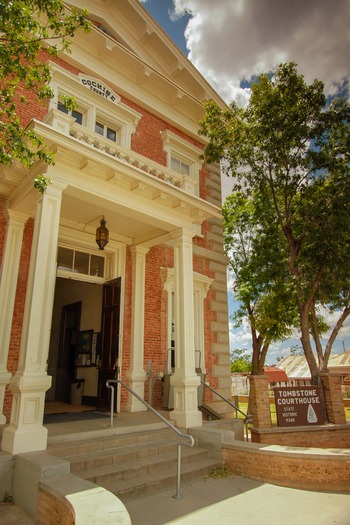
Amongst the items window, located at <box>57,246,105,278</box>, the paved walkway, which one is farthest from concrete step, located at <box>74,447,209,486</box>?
window, located at <box>57,246,105,278</box>

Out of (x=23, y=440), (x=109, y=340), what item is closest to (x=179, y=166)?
(x=109, y=340)

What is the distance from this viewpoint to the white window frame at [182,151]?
11094mm

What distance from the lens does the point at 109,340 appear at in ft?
28.1

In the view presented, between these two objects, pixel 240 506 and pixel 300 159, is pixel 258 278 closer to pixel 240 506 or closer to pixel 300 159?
pixel 300 159

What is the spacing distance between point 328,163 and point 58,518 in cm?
1113

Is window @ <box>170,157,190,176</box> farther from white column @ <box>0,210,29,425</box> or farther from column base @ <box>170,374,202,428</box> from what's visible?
column base @ <box>170,374,202,428</box>

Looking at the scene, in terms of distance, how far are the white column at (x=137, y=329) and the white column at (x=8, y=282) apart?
293 centimetres

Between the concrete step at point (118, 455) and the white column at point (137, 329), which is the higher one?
the white column at point (137, 329)

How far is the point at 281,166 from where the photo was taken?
38.9 feet

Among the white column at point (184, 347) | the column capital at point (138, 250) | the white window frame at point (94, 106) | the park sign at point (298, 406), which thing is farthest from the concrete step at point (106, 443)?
the white window frame at point (94, 106)

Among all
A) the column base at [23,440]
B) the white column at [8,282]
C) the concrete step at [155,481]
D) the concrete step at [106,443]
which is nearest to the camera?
the concrete step at [155,481]

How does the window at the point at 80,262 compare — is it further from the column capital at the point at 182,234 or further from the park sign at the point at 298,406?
the park sign at the point at 298,406

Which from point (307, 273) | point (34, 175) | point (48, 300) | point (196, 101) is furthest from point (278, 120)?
point (48, 300)

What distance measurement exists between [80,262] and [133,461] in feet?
15.6
